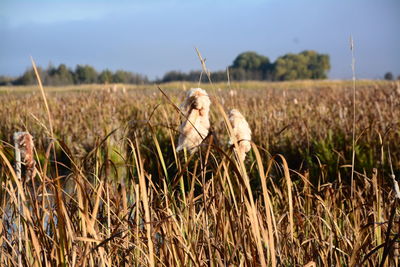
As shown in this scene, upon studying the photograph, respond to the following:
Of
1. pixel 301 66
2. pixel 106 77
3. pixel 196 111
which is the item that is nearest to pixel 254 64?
pixel 301 66

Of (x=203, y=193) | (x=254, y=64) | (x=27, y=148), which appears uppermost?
(x=254, y=64)

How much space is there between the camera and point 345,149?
475 cm

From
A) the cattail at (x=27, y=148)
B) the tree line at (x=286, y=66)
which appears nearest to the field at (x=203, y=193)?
the cattail at (x=27, y=148)

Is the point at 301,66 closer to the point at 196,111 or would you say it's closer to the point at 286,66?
the point at 286,66

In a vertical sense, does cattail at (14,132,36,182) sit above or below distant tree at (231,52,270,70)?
below

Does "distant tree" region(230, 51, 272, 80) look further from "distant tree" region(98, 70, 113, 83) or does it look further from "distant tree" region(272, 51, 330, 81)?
"distant tree" region(98, 70, 113, 83)

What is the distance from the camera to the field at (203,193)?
142 cm

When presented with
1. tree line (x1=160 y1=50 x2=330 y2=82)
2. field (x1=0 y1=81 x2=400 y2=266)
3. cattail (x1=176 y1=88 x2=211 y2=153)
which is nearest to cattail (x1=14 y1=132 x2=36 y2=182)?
field (x1=0 y1=81 x2=400 y2=266)

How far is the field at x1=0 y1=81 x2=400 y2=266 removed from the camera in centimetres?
142

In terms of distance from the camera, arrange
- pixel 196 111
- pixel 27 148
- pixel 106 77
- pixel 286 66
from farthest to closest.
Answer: pixel 286 66
pixel 106 77
pixel 196 111
pixel 27 148

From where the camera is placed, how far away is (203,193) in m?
1.52

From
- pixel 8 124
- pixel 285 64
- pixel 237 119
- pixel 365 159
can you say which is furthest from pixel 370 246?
pixel 285 64

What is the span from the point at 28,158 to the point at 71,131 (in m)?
5.88

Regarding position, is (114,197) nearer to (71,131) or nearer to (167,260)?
(167,260)
